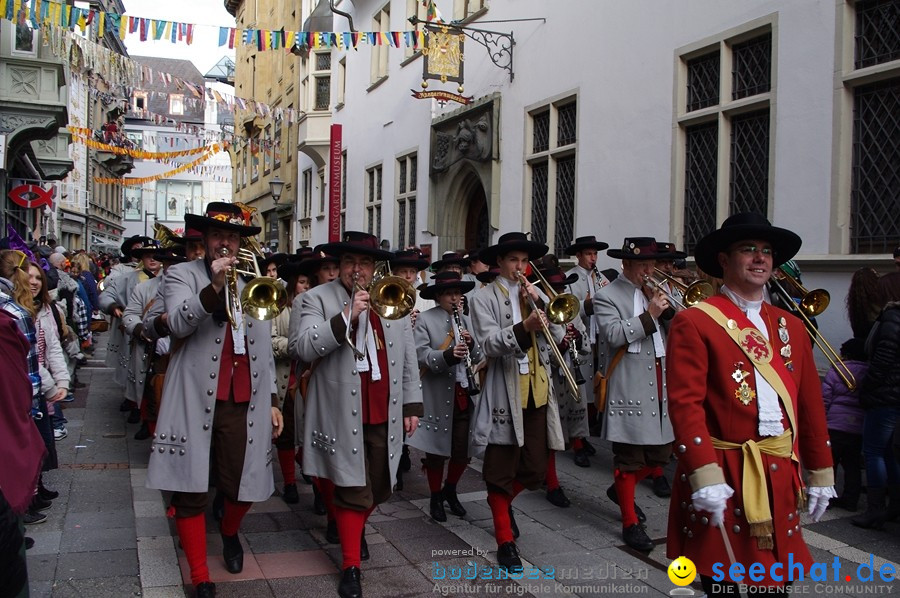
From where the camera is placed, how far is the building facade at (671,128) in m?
7.44

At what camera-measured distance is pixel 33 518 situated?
5.53 metres

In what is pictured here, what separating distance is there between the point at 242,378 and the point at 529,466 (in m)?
1.86

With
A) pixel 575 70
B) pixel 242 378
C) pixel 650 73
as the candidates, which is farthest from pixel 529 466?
pixel 575 70

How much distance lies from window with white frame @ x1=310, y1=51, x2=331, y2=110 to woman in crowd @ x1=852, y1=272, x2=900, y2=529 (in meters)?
23.0

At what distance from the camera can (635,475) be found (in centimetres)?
541

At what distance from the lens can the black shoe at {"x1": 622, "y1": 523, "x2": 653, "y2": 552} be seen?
16.8ft

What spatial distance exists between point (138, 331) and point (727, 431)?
19.3ft

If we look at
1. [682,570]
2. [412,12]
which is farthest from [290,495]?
[412,12]

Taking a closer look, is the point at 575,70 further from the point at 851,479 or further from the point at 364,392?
the point at 364,392

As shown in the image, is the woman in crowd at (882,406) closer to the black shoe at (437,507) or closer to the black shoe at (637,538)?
the black shoe at (637,538)

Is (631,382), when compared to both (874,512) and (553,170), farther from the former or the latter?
(553,170)

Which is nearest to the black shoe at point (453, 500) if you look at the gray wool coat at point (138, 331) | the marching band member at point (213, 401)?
the marching band member at point (213, 401)

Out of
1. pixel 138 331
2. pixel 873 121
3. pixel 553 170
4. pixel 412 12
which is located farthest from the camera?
pixel 412 12

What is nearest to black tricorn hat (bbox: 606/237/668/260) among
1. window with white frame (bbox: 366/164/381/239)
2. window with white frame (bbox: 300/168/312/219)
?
window with white frame (bbox: 366/164/381/239)
